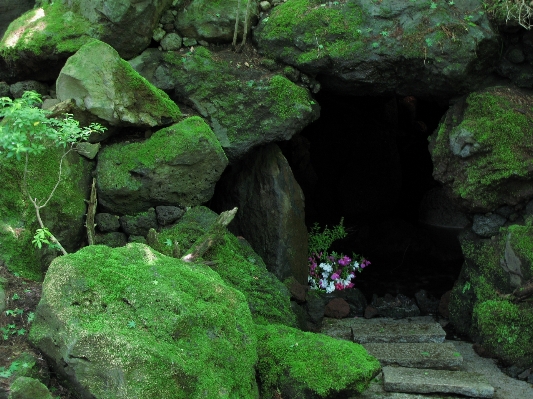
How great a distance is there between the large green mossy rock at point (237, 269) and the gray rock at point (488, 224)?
2803 millimetres

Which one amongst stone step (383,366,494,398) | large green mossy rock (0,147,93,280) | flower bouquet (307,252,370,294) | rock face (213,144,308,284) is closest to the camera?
large green mossy rock (0,147,93,280)

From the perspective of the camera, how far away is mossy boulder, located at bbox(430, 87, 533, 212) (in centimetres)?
711

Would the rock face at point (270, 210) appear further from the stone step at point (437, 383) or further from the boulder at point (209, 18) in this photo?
the stone step at point (437, 383)

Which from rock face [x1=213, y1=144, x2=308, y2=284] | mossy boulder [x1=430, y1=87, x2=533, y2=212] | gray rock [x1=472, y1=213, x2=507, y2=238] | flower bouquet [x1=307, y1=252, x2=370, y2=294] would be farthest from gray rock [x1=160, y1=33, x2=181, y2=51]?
gray rock [x1=472, y1=213, x2=507, y2=238]

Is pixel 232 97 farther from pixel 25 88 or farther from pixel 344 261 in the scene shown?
pixel 344 261

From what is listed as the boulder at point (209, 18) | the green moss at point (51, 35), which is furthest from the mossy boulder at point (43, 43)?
the boulder at point (209, 18)

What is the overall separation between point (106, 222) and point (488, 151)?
15.4ft

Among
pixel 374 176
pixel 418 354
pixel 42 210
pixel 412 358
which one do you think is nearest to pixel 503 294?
pixel 418 354

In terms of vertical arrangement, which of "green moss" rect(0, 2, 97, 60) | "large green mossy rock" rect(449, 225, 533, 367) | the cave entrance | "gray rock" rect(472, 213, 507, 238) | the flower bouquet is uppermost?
"green moss" rect(0, 2, 97, 60)

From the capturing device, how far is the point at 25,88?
7316 millimetres

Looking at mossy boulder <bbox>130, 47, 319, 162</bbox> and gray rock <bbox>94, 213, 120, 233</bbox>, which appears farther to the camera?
mossy boulder <bbox>130, 47, 319, 162</bbox>

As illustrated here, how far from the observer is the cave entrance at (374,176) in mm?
12047

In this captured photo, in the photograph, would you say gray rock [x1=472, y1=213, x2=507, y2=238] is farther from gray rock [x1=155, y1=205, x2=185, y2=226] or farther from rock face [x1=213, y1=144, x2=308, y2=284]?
gray rock [x1=155, y1=205, x2=185, y2=226]

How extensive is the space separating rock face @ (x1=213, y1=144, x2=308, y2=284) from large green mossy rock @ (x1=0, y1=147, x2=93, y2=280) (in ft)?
8.67
